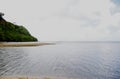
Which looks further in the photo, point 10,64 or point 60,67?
point 10,64

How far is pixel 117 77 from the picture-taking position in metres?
32.2

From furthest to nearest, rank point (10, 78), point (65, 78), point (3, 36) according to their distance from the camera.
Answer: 1. point (3, 36)
2. point (65, 78)
3. point (10, 78)

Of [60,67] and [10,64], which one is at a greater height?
[10,64]

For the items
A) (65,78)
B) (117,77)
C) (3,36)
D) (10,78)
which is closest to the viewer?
(10,78)

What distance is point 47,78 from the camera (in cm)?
2925

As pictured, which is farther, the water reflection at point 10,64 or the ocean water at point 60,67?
the water reflection at point 10,64

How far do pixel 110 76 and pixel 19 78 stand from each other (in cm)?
1646

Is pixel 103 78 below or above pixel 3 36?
below

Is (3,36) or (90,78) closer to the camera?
(90,78)

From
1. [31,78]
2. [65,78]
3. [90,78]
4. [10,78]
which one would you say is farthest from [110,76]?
[10,78]

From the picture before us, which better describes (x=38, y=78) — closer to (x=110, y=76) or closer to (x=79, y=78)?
(x=79, y=78)

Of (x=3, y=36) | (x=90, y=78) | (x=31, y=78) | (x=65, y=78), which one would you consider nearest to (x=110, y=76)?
(x=90, y=78)

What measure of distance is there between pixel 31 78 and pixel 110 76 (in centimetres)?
1453

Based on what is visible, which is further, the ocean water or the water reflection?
the water reflection
